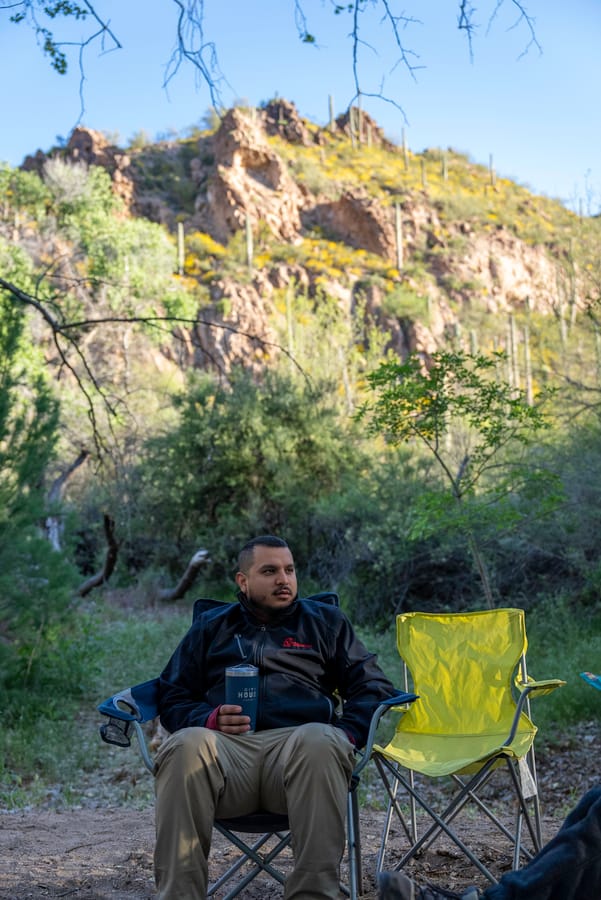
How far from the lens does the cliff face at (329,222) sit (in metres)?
38.1

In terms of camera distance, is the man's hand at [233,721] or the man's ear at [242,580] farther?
the man's ear at [242,580]

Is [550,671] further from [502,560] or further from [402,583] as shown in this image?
[402,583]

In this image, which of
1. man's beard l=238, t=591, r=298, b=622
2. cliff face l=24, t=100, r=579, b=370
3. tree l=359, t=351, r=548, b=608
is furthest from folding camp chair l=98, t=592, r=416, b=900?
cliff face l=24, t=100, r=579, b=370

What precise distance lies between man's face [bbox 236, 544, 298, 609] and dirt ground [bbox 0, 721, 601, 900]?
894 mm

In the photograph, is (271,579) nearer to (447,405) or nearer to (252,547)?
(252,547)

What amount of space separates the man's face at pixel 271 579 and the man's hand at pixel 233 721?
38 cm

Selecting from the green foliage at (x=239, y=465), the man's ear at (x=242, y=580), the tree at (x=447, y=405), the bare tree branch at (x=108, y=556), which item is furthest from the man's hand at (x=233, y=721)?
the green foliage at (x=239, y=465)

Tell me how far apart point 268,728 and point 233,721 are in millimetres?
230

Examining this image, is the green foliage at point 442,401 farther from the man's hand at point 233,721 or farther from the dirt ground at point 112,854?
the man's hand at point 233,721

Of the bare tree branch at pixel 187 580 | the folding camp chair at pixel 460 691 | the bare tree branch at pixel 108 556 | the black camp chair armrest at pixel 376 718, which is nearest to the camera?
the black camp chair armrest at pixel 376 718

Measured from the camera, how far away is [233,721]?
231 centimetres

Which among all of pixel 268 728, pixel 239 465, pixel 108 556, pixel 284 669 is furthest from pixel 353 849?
pixel 239 465

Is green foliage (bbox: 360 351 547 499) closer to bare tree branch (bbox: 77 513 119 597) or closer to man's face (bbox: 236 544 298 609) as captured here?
man's face (bbox: 236 544 298 609)

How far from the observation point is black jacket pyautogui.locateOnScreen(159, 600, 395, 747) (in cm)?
251
